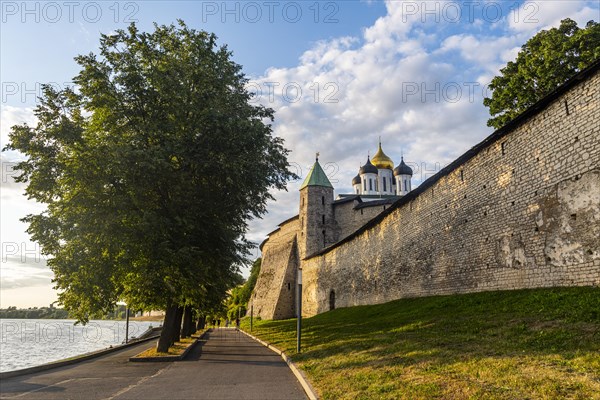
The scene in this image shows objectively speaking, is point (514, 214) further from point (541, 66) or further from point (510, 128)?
point (541, 66)

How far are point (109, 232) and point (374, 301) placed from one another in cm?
2021

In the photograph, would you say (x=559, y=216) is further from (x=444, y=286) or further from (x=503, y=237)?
(x=444, y=286)

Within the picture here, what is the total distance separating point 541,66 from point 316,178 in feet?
96.3

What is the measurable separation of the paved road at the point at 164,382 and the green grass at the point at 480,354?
0.90 metres

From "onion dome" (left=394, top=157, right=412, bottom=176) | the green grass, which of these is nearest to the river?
the green grass

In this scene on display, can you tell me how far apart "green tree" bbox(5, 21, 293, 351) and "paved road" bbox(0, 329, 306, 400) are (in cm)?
279

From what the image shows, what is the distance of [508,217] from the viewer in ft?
51.1

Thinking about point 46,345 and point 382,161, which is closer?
point 46,345

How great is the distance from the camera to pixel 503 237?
51.7ft

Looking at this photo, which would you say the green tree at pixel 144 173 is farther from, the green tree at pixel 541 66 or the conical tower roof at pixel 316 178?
the conical tower roof at pixel 316 178

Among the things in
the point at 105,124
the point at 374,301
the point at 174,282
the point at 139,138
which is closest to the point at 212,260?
the point at 174,282

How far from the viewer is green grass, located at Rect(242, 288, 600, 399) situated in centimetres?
612

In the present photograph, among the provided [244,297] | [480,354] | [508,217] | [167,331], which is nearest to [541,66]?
[508,217]

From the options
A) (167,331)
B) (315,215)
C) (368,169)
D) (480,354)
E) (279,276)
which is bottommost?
(167,331)
